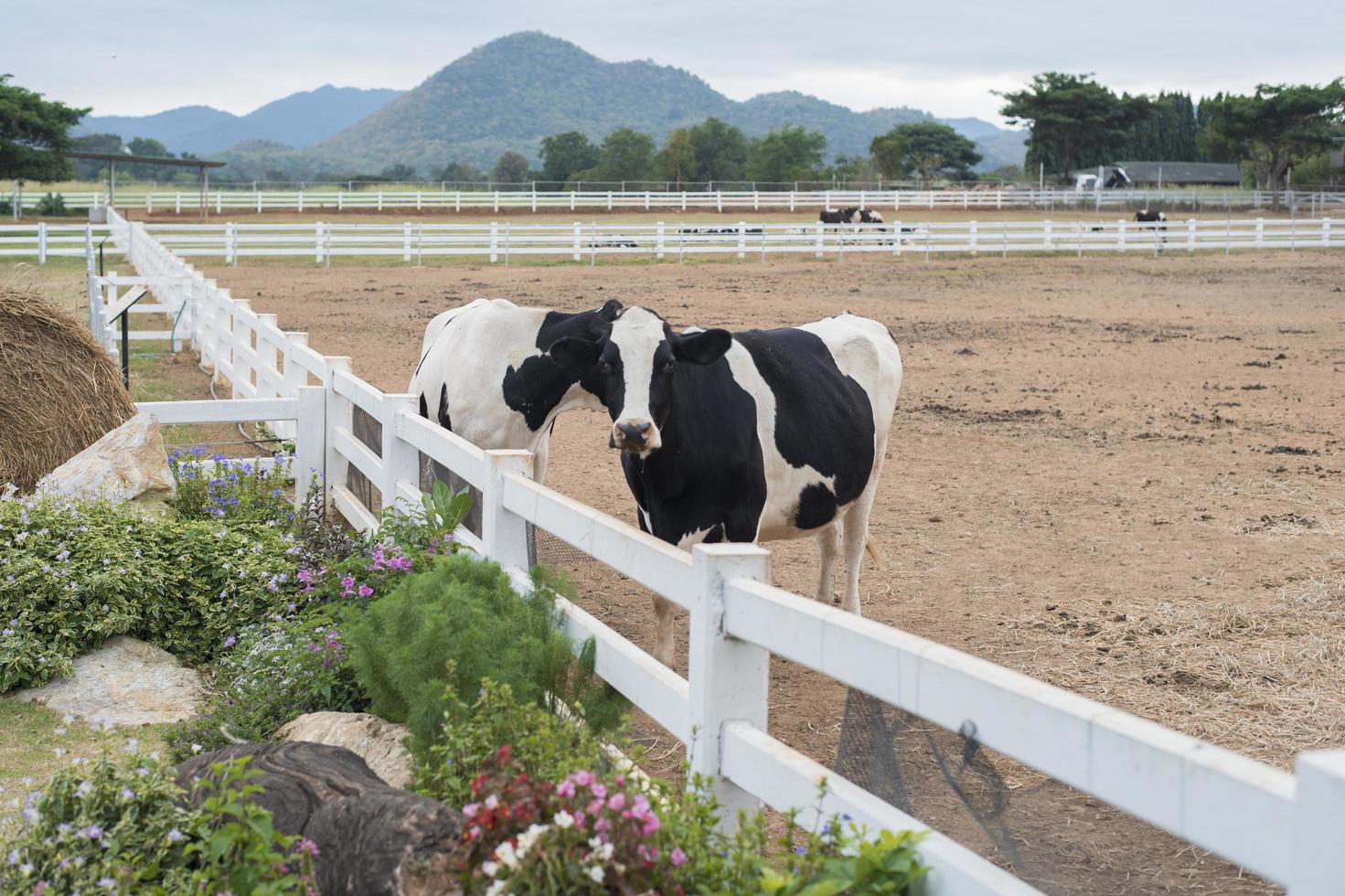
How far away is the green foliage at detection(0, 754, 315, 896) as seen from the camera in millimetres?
3105

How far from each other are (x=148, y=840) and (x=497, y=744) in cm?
88

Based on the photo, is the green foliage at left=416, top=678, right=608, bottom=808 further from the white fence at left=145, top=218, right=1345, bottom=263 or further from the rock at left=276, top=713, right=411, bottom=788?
the white fence at left=145, top=218, right=1345, bottom=263

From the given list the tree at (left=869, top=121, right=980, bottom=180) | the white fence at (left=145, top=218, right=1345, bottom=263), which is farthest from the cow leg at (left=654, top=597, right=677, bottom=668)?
the tree at (left=869, top=121, right=980, bottom=180)

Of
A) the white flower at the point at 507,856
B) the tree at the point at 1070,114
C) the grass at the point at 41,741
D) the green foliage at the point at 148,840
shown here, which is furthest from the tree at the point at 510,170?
the white flower at the point at 507,856

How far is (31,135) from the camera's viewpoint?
2286 inches

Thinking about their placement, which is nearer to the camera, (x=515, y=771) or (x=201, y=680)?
(x=515, y=771)

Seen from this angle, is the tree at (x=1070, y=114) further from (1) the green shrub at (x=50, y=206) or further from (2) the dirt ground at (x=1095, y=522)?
(2) the dirt ground at (x=1095, y=522)

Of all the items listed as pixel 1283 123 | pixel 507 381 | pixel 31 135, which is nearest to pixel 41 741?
pixel 507 381

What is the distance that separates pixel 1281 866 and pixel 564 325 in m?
6.43

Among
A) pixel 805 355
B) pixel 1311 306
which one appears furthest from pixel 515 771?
pixel 1311 306

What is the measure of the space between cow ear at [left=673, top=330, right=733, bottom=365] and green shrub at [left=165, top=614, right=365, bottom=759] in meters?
1.94

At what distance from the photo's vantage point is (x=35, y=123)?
189 feet

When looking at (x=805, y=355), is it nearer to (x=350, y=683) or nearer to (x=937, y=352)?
(x=350, y=683)

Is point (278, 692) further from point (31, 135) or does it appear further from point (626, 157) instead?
point (626, 157)
